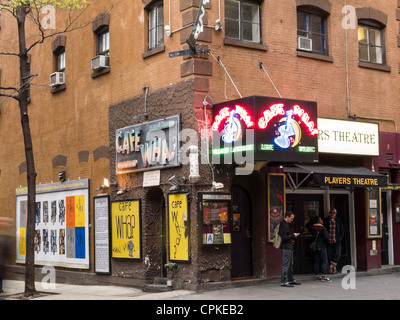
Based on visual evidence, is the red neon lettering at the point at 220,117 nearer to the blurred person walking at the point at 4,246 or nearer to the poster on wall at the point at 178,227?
the poster on wall at the point at 178,227

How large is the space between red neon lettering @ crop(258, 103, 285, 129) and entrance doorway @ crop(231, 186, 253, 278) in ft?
7.97

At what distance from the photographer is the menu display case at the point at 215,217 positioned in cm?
1465

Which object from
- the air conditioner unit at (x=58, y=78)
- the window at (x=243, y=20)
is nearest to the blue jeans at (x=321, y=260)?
the window at (x=243, y=20)

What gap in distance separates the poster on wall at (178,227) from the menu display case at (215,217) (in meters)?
0.45

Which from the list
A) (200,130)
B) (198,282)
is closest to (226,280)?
(198,282)

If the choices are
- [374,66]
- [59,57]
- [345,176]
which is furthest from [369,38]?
[59,57]

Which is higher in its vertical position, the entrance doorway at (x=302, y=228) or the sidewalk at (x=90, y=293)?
the entrance doorway at (x=302, y=228)

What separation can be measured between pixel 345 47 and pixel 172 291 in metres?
8.41

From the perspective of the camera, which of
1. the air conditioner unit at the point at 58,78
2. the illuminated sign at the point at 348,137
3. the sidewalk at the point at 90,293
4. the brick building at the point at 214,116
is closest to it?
the sidewalk at the point at 90,293

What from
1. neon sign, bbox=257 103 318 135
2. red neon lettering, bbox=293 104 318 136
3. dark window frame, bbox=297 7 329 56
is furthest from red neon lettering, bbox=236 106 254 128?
dark window frame, bbox=297 7 329 56

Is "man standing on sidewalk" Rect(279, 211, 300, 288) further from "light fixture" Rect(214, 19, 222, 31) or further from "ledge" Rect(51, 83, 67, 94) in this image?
"ledge" Rect(51, 83, 67, 94)

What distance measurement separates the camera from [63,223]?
20125mm

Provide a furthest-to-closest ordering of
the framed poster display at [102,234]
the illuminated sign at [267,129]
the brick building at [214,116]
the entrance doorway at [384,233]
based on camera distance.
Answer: the entrance doorway at [384,233] → the framed poster display at [102,234] → the brick building at [214,116] → the illuminated sign at [267,129]

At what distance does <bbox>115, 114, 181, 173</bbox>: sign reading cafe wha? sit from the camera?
50.6 feet
